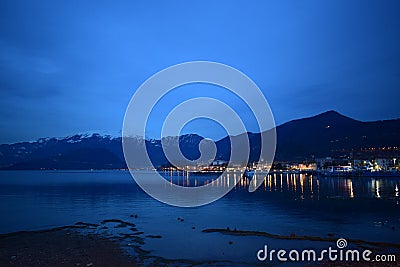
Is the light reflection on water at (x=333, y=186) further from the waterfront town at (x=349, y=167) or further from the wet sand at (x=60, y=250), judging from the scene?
the wet sand at (x=60, y=250)

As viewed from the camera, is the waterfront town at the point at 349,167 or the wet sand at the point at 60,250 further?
the waterfront town at the point at 349,167

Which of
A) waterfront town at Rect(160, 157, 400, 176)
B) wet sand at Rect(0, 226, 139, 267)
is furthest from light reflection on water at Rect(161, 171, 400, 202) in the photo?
wet sand at Rect(0, 226, 139, 267)

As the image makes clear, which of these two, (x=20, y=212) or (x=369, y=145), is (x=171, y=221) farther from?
(x=369, y=145)

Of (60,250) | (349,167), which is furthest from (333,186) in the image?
(349,167)

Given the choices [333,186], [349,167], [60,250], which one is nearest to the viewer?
[60,250]

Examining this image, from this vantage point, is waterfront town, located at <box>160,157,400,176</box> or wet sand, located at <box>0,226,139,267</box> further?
waterfront town, located at <box>160,157,400,176</box>

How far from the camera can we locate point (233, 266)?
13594mm

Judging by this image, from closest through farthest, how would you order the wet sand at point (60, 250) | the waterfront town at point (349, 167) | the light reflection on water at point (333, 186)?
the wet sand at point (60, 250) → the light reflection on water at point (333, 186) → the waterfront town at point (349, 167)

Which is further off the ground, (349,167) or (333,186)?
(349,167)

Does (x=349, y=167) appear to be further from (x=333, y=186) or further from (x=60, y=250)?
(x=60, y=250)

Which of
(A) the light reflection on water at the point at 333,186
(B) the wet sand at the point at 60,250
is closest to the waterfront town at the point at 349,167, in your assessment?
(A) the light reflection on water at the point at 333,186

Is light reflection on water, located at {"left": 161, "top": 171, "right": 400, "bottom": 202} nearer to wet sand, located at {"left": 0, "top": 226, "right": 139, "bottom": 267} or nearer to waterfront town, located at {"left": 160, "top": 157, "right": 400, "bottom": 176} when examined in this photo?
waterfront town, located at {"left": 160, "top": 157, "right": 400, "bottom": 176}

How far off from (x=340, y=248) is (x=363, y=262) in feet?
9.52

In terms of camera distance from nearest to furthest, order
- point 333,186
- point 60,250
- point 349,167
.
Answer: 1. point 60,250
2. point 333,186
3. point 349,167
